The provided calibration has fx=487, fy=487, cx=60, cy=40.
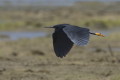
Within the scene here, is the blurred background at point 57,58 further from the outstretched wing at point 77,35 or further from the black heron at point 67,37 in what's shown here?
the outstretched wing at point 77,35

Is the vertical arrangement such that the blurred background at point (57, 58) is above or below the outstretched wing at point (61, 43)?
below

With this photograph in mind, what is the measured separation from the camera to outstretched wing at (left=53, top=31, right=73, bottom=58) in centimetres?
680

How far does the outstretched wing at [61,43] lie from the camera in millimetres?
6796

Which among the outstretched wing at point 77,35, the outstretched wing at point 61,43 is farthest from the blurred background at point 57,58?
the outstretched wing at point 77,35

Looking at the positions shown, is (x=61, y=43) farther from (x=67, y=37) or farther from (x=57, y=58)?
(x=57, y=58)

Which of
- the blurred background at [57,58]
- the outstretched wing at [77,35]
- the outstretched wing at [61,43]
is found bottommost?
the blurred background at [57,58]

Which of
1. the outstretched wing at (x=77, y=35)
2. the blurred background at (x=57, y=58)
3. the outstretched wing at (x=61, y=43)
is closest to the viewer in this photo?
the outstretched wing at (x=77, y=35)

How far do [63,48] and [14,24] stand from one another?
30.2 m

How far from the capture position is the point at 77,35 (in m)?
6.15

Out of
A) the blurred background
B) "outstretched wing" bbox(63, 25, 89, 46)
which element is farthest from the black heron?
the blurred background

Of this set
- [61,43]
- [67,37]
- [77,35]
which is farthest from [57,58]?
[77,35]

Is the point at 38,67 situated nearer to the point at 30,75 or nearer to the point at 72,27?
the point at 30,75

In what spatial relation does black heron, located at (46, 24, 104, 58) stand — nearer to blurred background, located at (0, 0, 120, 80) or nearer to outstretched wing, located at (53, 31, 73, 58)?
outstretched wing, located at (53, 31, 73, 58)

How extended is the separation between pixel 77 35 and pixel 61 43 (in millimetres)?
768
